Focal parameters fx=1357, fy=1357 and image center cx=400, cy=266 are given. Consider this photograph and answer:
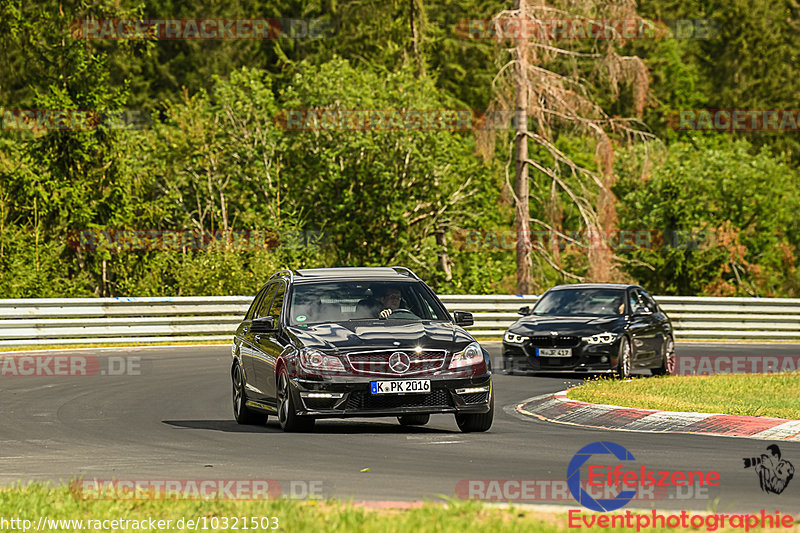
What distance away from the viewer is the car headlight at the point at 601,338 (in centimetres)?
2108

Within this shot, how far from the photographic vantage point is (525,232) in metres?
37.8

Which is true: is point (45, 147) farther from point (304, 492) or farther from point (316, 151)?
point (304, 492)

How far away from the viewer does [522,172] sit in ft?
125

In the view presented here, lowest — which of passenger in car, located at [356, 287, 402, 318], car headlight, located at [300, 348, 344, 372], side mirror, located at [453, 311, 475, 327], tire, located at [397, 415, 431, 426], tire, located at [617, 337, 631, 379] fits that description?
tire, located at [617, 337, 631, 379]

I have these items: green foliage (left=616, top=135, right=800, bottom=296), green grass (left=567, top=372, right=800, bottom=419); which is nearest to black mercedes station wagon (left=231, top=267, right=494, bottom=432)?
green grass (left=567, top=372, right=800, bottom=419)

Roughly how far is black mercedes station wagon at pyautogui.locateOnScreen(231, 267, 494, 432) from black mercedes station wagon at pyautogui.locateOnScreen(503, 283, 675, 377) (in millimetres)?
7036

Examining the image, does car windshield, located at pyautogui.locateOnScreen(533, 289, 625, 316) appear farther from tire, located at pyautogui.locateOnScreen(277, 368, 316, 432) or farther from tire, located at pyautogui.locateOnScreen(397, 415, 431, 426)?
tire, located at pyautogui.locateOnScreen(277, 368, 316, 432)

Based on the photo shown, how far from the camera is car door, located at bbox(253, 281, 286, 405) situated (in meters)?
13.7

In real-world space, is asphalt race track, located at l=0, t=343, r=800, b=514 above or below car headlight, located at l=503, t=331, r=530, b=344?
above

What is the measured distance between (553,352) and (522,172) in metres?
17.3

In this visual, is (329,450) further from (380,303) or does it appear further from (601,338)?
(601,338)

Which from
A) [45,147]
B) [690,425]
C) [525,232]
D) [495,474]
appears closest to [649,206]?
[525,232]

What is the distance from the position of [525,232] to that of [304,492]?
29.2 metres

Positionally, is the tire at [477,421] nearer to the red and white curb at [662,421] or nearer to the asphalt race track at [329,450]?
the asphalt race track at [329,450]
